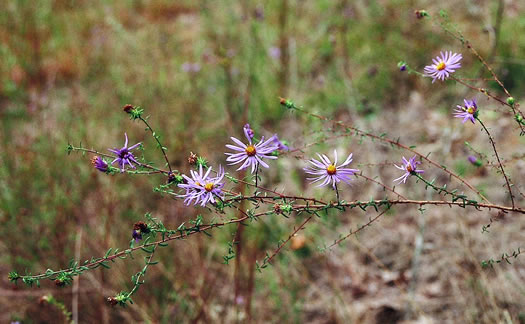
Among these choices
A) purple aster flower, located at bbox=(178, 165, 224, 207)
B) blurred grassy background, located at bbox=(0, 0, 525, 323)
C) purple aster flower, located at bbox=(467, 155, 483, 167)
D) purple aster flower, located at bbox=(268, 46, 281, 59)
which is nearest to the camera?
purple aster flower, located at bbox=(178, 165, 224, 207)

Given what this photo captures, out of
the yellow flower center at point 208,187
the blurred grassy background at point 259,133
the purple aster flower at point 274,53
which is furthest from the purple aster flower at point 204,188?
the purple aster flower at point 274,53

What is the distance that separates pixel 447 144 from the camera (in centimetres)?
236

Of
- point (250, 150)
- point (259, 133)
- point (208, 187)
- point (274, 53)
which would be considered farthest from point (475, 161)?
point (274, 53)

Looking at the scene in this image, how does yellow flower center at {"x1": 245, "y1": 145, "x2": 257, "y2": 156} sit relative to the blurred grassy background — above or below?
below

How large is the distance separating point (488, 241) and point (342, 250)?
2.38ft

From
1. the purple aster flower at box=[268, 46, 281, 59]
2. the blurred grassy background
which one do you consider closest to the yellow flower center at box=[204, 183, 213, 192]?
the blurred grassy background

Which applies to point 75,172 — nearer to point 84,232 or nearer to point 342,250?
point 84,232

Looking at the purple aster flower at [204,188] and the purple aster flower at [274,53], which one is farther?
the purple aster flower at [274,53]

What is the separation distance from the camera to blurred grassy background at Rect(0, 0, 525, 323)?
204cm

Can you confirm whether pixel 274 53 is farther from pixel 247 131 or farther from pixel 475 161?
pixel 247 131

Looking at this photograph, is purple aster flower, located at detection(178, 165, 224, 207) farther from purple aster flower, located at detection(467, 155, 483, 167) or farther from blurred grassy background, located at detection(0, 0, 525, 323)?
purple aster flower, located at detection(467, 155, 483, 167)

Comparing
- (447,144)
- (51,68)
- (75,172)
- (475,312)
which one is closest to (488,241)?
(475,312)

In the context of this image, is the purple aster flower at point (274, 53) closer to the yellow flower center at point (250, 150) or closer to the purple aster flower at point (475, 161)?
the purple aster flower at point (475, 161)

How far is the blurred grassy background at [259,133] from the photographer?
6.68 ft
